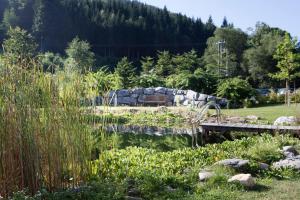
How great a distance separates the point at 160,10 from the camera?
64062 millimetres

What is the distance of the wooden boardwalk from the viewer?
8.18 metres

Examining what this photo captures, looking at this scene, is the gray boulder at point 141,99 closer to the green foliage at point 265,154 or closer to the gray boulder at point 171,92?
the gray boulder at point 171,92

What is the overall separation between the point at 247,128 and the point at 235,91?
741 centimetres

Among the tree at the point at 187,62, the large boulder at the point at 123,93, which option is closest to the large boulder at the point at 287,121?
the large boulder at the point at 123,93

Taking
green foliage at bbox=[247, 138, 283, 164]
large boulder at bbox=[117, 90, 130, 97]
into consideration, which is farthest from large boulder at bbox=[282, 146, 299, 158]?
large boulder at bbox=[117, 90, 130, 97]

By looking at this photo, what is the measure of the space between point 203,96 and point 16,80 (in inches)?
491

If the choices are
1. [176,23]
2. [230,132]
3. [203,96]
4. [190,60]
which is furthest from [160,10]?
[230,132]

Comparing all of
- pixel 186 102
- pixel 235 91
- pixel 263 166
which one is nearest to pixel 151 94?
pixel 186 102

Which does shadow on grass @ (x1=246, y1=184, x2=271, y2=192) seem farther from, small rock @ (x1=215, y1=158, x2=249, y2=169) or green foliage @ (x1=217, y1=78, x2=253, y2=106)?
green foliage @ (x1=217, y1=78, x2=253, y2=106)

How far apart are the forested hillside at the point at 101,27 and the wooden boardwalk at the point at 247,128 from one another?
38.3 metres

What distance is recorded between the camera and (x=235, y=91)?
16.0m

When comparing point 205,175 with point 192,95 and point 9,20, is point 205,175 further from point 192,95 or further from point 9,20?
point 9,20

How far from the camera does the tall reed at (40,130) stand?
3646 mm

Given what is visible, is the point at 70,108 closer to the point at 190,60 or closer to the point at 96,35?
the point at 190,60
